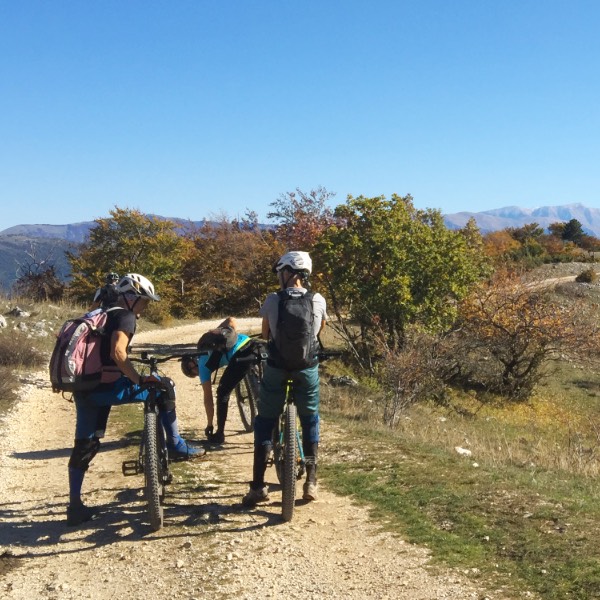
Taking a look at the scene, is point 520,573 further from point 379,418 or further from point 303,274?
point 379,418

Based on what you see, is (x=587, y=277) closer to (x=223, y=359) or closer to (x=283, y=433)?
(x=223, y=359)

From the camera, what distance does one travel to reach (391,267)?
16.6 meters

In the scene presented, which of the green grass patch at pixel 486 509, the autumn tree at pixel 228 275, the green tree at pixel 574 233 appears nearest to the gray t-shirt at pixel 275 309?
the green grass patch at pixel 486 509

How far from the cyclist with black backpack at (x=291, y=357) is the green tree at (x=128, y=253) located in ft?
84.6

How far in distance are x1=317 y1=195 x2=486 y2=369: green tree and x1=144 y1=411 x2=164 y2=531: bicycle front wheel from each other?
1183 centimetres

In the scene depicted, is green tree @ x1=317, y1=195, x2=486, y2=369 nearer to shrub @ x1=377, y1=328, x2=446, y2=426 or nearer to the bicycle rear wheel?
shrub @ x1=377, y1=328, x2=446, y2=426

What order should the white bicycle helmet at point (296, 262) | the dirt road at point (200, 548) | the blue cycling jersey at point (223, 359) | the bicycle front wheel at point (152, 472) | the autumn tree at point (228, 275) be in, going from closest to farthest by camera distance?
the dirt road at point (200, 548) < the bicycle front wheel at point (152, 472) < the white bicycle helmet at point (296, 262) < the blue cycling jersey at point (223, 359) < the autumn tree at point (228, 275)

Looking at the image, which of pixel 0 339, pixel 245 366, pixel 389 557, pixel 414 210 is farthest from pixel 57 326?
pixel 389 557

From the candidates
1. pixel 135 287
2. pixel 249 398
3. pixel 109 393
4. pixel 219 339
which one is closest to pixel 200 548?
pixel 109 393

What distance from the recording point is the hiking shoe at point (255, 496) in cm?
536

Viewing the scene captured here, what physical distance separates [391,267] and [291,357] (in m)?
12.0

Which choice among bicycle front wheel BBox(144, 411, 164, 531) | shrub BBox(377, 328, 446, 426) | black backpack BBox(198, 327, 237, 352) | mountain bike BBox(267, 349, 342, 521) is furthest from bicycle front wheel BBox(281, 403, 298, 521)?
shrub BBox(377, 328, 446, 426)

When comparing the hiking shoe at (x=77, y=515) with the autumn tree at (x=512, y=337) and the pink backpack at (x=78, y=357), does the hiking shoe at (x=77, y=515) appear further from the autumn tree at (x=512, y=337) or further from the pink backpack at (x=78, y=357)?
the autumn tree at (x=512, y=337)

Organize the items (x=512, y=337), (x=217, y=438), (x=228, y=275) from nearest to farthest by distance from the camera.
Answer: (x=217, y=438)
(x=512, y=337)
(x=228, y=275)
